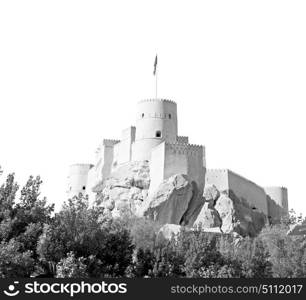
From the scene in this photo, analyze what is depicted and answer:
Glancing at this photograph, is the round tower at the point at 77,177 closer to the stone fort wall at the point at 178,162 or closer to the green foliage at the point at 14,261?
the stone fort wall at the point at 178,162

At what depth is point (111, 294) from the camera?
25.7 m

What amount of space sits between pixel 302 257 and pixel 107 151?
32.6 m

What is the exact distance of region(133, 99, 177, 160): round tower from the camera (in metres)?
70.5

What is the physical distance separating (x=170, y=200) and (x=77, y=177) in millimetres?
20119

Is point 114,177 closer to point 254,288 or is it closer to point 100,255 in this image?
point 100,255

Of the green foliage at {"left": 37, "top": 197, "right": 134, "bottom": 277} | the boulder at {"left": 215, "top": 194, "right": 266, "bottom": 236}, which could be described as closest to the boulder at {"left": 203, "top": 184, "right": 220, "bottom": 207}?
the boulder at {"left": 215, "top": 194, "right": 266, "bottom": 236}

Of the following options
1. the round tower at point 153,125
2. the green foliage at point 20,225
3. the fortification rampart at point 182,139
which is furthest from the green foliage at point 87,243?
the fortification rampart at point 182,139

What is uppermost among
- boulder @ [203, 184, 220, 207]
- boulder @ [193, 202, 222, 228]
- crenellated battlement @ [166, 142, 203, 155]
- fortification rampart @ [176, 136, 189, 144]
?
Result: fortification rampart @ [176, 136, 189, 144]

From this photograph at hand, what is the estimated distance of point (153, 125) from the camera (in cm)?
7125

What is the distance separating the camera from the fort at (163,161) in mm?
65812

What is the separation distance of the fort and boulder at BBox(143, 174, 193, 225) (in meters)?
1.13

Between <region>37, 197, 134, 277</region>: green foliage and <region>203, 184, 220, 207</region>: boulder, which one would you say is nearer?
<region>37, 197, 134, 277</region>: green foliage

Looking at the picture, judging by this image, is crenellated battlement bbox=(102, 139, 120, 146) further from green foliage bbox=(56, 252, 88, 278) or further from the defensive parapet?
green foliage bbox=(56, 252, 88, 278)

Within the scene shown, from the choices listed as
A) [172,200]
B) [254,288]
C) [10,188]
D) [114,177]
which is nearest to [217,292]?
[254,288]
